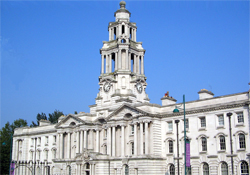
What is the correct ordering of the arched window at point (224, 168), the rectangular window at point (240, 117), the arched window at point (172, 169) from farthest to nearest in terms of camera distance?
the arched window at point (172, 169), the arched window at point (224, 168), the rectangular window at point (240, 117)

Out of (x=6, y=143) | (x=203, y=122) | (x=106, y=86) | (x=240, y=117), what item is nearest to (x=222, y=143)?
(x=203, y=122)

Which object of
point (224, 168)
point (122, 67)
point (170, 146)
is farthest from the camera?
point (122, 67)

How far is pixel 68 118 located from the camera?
73.1 m

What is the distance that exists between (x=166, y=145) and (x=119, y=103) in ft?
43.0

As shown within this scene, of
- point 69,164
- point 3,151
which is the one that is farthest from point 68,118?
point 3,151

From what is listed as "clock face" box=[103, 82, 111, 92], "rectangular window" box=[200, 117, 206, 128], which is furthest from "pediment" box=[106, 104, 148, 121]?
"rectangular window" box=[200, 117, 206, 128]

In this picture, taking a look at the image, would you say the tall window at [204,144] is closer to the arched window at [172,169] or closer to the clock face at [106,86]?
the arched window at [172,169]

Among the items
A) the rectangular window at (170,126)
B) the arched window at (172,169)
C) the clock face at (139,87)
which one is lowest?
the arched window at (172,169)

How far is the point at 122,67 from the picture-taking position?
7112 centimetres

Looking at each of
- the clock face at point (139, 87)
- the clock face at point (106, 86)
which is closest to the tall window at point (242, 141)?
the clock face at point (139, 87)

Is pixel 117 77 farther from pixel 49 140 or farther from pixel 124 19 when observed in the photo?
pixel 49 140

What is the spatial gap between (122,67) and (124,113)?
39.7ft

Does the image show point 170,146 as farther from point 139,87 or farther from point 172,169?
point 139,87

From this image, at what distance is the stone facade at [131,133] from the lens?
51.0m
